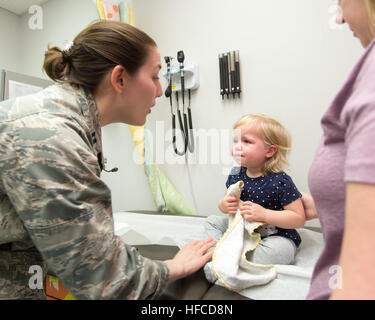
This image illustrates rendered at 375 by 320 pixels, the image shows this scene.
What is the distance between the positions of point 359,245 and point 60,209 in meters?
0.55

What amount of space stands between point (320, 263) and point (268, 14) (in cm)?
154

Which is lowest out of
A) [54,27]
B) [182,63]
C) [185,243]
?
[185,243]

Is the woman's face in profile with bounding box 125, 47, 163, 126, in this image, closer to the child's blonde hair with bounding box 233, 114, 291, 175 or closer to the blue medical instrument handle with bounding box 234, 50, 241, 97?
the child's blonde hair with bounding box 233, 114, 291, 175

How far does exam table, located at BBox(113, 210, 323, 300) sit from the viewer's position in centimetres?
72

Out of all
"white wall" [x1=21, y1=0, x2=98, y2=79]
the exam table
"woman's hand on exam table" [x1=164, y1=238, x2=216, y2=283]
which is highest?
"white wall" [x1=21, y1=0, x2=98, y2=79]

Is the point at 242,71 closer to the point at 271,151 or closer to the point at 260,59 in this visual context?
the point at 260,59

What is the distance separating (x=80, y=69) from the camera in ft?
2.59

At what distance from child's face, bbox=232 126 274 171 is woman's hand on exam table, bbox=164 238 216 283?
0.47 meters

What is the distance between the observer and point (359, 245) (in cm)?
29

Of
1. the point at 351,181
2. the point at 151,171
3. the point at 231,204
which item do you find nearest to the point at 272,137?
the point at 231,204

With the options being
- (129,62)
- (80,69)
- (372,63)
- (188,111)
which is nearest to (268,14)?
(188,111)

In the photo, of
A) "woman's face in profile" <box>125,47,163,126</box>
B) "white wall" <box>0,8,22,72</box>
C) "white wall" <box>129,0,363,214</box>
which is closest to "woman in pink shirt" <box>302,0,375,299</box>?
"woman's face in profile" <box>125,47,163,126</box>

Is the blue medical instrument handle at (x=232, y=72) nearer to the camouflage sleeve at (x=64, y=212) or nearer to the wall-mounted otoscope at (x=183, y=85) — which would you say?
the wall-mounted otoscope at (x=183, y=85)

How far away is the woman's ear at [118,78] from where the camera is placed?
2.55 ft
